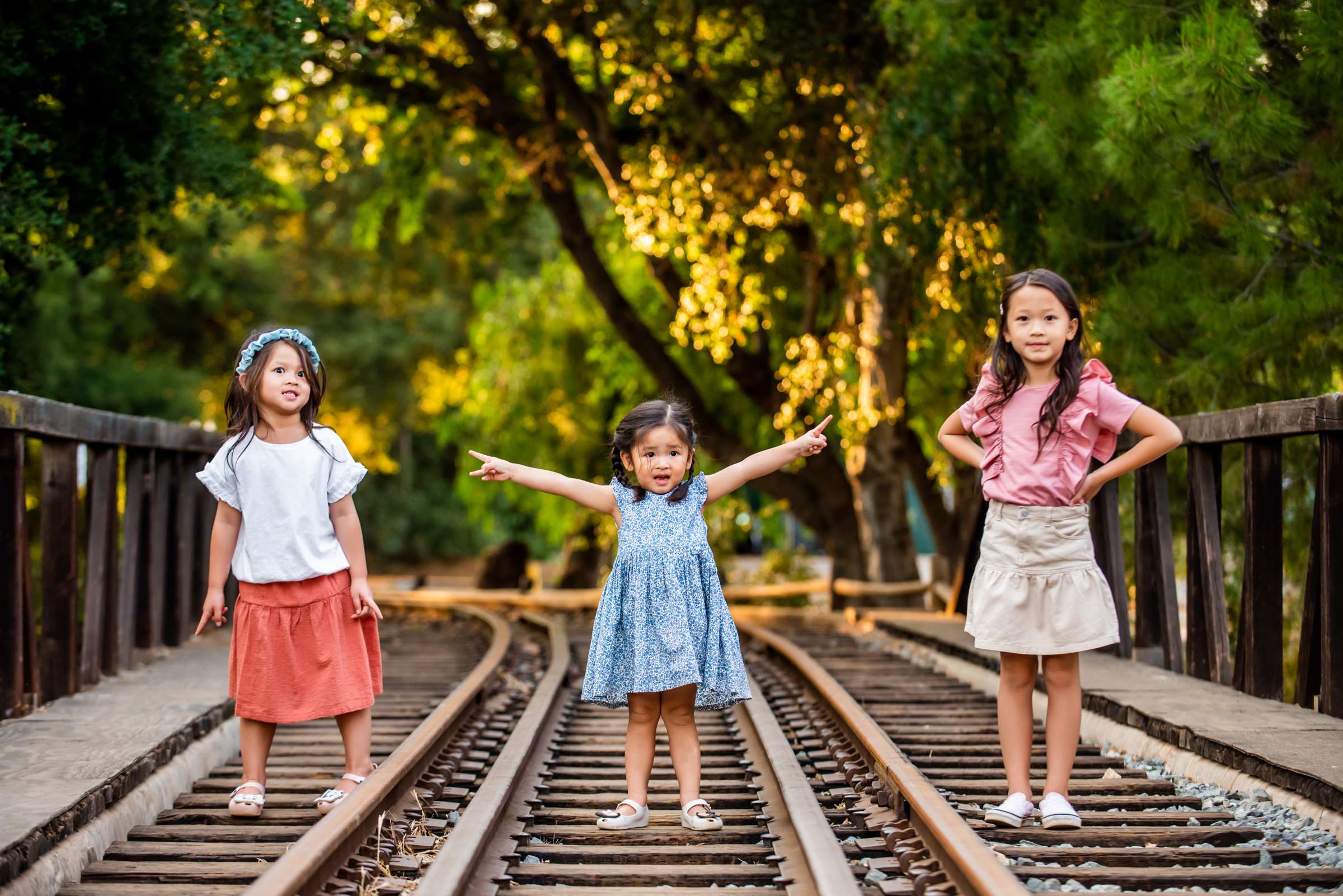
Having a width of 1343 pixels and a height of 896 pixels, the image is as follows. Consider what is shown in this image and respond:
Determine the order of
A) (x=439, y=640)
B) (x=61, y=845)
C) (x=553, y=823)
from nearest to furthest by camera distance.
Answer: (x=61, y=845) → (x=553, y=823) → (x=439, y=640)

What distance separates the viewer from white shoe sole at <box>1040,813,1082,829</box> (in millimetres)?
4012

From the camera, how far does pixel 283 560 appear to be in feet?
14.4

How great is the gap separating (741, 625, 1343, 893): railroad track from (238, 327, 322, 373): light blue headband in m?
2.28

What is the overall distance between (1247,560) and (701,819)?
268 cm

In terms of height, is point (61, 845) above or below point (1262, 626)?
below

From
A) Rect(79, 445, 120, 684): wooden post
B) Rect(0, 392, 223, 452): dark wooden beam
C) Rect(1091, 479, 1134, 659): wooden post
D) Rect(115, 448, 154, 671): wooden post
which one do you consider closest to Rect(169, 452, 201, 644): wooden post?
Rect(0, 392, 223, 452): dark wooden beam

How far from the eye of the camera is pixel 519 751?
16.6 feet

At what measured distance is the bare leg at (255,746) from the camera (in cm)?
445

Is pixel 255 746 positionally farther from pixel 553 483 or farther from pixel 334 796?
pixel 553 483

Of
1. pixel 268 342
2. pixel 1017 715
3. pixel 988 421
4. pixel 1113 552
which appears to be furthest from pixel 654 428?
pixel 1113 552

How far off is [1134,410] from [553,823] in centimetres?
215

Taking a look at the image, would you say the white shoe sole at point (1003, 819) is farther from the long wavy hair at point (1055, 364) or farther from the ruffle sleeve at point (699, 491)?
the ruffle sleeve at point (699, 491)

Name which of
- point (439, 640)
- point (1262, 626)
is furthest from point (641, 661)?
point (439, 640)

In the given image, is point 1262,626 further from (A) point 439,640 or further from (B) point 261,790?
(A) point 439,640
